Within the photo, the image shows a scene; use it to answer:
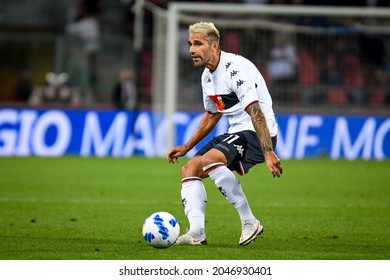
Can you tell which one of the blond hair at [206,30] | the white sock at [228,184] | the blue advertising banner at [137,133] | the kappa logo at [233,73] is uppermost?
the blond hair at [206,30]

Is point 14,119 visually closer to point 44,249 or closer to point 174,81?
point 174,81

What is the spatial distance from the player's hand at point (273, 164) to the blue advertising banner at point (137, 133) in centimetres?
1438

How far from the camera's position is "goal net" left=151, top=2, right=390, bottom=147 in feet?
76.9

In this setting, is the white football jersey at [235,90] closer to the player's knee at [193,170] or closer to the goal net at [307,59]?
the player's knee at [193,170]

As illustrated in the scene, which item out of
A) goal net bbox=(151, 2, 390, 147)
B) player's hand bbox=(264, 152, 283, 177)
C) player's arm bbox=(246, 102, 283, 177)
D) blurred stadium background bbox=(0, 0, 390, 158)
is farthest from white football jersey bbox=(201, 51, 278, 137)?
goal net bbox=(151, 2, 390, 147)

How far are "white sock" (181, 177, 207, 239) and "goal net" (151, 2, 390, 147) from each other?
1408 centimetres

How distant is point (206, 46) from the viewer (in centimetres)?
888

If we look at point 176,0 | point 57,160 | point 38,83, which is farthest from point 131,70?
point 176,0

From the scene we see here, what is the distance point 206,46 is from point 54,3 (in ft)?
63.1

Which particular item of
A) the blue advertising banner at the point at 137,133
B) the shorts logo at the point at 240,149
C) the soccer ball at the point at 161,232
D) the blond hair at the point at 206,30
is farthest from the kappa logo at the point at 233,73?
the blue advertising banner at the point at 137,133

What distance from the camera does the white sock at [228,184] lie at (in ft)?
29.1

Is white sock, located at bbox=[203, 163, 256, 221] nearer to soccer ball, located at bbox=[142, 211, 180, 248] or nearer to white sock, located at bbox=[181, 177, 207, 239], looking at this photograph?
white sock, located at bbox=[181, 177, 207, 239]

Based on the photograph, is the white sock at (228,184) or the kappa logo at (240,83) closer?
the kappa logo at (240,83)

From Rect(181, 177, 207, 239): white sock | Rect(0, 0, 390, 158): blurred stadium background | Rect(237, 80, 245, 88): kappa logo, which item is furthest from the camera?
Rect(0, 0, 390, 158): blurred stadium background
